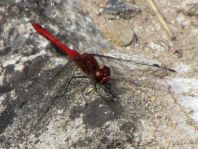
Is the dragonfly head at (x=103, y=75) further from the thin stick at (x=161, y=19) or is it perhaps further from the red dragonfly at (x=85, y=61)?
the thin stick at (x=161, y=19)

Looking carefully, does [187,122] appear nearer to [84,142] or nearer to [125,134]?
[125,134]

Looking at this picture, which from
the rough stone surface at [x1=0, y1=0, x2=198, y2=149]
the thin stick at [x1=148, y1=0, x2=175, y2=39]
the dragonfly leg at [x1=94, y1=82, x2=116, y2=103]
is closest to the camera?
the rough stone surface at [x1=0, y1=0, x2=198, y2=149]

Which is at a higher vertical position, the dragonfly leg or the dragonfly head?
the dragonfly head

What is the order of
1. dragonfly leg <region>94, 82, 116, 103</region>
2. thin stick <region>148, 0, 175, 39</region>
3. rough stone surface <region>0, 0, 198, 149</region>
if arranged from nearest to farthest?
rough stone surface <region>0, 0, 198, 149</region>
dragonfly leg <region>94, 82, 116, 103</region>
thin stick <region>148, 0, 175, 39</region>

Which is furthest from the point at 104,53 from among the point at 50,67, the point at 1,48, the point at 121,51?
the point at 1,48

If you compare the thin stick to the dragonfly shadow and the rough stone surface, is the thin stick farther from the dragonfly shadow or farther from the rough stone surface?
the dragonfly shadow

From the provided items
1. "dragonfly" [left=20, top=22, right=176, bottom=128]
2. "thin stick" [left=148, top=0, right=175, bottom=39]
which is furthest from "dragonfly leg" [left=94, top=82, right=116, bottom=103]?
"thin stick" [left=148, top=0, right=175, bottom=39]

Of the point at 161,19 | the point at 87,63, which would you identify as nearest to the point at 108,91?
the point at 87,63
